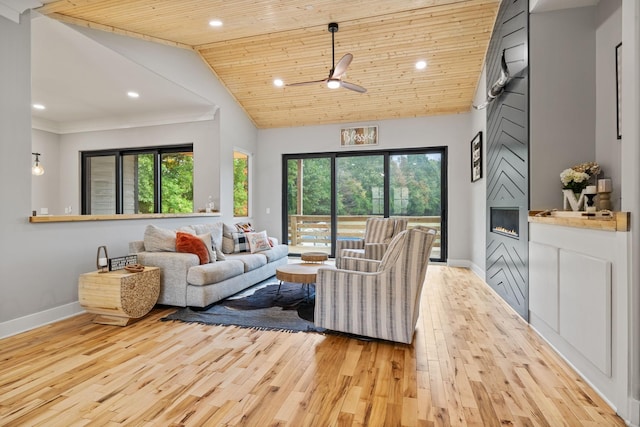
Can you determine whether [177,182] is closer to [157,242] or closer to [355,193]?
[157,242]

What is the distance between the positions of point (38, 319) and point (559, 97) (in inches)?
208

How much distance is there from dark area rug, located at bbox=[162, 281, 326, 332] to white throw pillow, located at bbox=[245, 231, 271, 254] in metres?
0.94

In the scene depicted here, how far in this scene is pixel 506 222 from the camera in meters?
4.02

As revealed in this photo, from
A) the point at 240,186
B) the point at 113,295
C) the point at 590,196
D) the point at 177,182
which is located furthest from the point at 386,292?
the point at 177,182

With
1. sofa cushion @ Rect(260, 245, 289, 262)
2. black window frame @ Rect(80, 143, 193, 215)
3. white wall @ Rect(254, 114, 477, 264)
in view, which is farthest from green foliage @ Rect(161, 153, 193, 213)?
sofa cushion @ Rect(260, 245, 289, 262)

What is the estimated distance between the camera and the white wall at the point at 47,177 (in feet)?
21.6

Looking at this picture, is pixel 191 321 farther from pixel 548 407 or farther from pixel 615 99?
pixel 615 99

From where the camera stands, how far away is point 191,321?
321 cm

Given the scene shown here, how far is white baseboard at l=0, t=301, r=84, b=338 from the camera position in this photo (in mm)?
2797

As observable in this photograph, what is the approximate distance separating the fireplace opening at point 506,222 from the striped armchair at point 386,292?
1551 millimetres

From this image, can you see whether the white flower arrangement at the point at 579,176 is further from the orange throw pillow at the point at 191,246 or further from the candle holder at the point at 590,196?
the orange throw pillow at the point at 191,246

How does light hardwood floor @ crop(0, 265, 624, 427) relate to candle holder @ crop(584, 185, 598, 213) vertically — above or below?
below

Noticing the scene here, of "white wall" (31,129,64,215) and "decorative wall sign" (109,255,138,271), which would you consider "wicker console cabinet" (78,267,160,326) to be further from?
"white wall" (31,129,64,215)

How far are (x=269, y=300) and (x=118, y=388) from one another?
2005 millimetres
